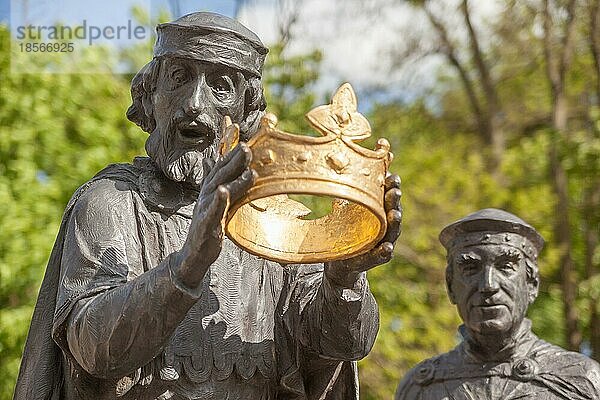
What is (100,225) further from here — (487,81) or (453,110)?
(453,110)

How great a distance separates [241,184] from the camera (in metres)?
3.49

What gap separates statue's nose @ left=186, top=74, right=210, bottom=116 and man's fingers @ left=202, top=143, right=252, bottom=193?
23.7 inches

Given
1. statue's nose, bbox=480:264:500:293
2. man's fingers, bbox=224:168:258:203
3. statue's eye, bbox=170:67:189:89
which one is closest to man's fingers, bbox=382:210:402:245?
man's fingers, bbox=224:168:258:203

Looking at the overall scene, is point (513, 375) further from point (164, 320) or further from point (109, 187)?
point (164, 320)

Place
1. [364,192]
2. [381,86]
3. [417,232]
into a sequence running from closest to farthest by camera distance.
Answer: [364,192], [417,232], [381,86]

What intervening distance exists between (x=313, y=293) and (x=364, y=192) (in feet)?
2.60

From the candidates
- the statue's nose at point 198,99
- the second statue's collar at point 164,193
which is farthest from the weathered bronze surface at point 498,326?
the statue's nose at point 198,99

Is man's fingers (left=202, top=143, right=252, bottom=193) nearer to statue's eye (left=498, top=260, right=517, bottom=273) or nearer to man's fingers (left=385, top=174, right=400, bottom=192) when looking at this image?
man's fingers (left=385, top=174, right=400, bottom=192)

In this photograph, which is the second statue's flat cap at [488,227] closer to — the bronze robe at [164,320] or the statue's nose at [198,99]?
the bronze robe at [164,320]

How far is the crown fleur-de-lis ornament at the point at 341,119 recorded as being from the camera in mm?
3688

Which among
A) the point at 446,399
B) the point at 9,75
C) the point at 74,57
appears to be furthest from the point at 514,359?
the point at 74,57

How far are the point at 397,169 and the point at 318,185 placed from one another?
17.2 meters

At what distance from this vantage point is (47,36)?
1428 centimetres

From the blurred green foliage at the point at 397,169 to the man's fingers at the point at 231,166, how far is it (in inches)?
391
